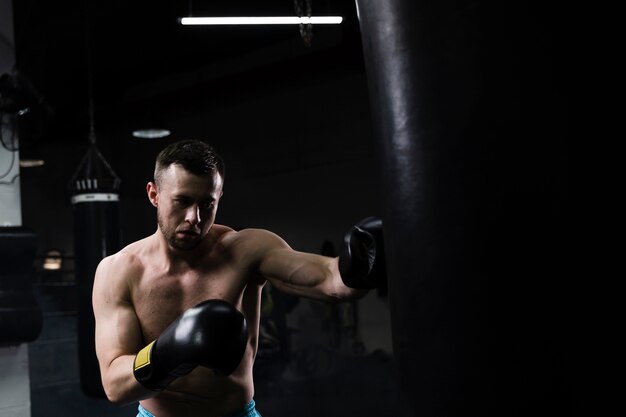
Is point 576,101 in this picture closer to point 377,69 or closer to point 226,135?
point 377,69

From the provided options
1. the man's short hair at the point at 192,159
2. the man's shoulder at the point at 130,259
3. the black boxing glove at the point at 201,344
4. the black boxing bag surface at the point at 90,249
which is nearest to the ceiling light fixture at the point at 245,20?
the black boxing bag surface at the point at 90,249

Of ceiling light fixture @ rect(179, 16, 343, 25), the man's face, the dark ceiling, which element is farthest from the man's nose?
the dark ceiling

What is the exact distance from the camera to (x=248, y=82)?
856 cm

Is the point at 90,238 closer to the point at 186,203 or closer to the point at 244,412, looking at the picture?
the point at 244,412

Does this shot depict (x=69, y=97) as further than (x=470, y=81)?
Yes

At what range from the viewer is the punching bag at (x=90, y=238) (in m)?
5.29

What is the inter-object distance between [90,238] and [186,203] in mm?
3541

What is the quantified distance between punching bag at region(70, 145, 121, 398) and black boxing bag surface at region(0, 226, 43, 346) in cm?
43

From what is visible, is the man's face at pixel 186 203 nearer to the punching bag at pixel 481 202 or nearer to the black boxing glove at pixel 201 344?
the black boxing glove at pixel 201 344

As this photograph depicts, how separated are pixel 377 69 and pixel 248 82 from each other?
25.0ft

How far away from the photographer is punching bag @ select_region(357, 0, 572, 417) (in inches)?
36.8

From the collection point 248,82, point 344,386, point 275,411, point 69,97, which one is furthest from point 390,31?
point 69,97

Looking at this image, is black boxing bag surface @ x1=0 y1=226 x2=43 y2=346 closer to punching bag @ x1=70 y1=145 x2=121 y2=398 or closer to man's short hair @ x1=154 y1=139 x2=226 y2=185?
punching bag @ x1=70 y1=145 x2=121 y2=398

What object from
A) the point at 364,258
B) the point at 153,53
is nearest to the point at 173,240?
the point at 364,258
